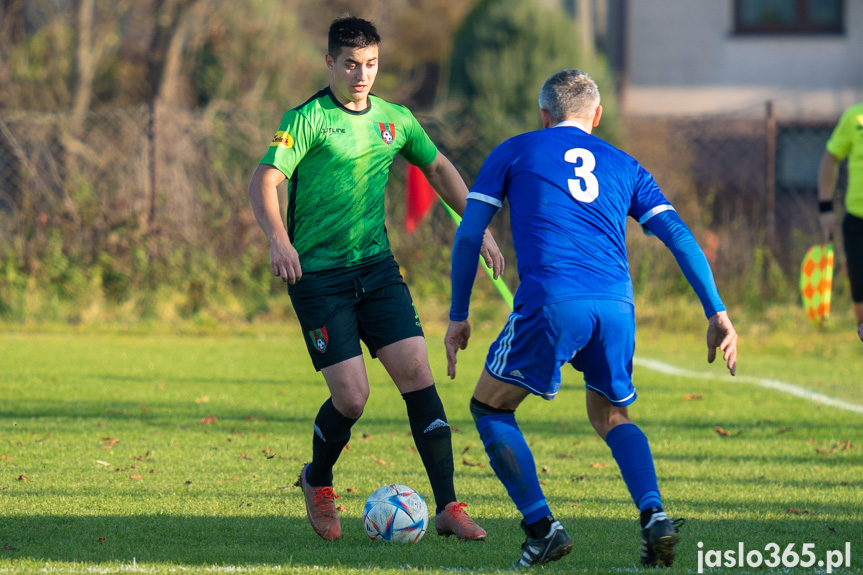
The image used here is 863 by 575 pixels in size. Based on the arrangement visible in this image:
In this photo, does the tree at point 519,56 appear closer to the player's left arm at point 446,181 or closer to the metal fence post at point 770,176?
the metal fence post at point 770,176

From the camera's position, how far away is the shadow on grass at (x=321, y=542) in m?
4.16

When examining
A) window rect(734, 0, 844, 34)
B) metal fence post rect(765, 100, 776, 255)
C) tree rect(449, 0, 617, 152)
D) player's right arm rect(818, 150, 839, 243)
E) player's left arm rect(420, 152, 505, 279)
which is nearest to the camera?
player's left arm rect(420, 152, 505, 279)

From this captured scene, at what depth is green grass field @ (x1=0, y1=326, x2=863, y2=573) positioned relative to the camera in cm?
435

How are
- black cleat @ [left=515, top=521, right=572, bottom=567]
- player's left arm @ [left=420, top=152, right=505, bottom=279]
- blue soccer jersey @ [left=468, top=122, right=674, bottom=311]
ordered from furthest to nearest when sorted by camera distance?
player's left arm @ [left=420, top=152, right=505, bottom=279], blue soccer jersey @ [left=468, top=122, right=674, bottom=311], black cleat @ [left=515, top=521, right=572, bottom=567]

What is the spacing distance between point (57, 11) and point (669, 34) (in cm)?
1146

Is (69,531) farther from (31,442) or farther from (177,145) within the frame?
(177,145)

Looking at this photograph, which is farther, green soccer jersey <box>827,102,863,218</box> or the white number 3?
green soccer jersey <box>827,102,863,218</box>

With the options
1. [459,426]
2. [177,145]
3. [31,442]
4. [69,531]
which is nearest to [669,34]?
[177,145]

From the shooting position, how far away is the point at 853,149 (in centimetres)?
777

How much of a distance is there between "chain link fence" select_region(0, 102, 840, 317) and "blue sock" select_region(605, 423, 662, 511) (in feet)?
32.3

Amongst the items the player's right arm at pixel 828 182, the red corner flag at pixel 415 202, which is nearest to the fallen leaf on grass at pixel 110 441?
the player's right arm at pixel 828 182

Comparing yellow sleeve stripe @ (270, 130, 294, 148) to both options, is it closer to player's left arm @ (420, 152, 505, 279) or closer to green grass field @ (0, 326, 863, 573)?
player's left arm @ (420, 152, 505, 279)

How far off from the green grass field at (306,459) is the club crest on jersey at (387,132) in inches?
70.0

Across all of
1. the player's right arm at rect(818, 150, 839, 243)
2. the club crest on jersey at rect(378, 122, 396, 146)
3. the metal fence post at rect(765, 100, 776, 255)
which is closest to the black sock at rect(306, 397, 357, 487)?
the club crest on jersey at rect(378, 122, 396, 146)
